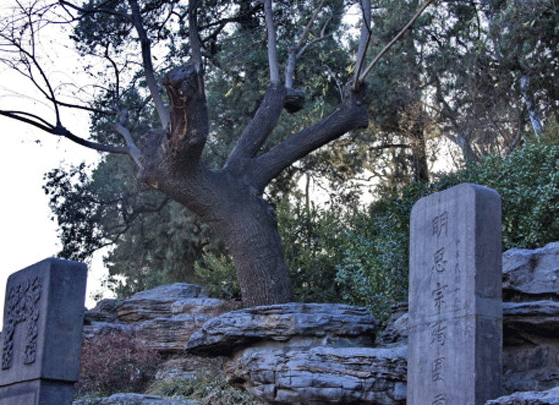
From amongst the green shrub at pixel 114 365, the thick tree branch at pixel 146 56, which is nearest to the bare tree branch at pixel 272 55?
the thick tree branch at pixel 146 56

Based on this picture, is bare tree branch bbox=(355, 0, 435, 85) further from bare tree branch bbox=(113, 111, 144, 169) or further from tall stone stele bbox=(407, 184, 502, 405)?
tall stone stele bbox=(407, 184, 502, 405)

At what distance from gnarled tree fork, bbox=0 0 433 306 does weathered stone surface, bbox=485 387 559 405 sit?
17.4 ft

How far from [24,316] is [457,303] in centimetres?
391

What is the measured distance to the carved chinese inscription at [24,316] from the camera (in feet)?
22.6

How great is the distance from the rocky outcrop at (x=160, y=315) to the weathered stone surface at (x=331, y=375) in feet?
14.4

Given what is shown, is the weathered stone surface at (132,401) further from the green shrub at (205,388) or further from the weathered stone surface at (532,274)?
the weathered stone surface at (532,274)

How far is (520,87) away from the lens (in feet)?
46.5

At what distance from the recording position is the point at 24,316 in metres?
7.20

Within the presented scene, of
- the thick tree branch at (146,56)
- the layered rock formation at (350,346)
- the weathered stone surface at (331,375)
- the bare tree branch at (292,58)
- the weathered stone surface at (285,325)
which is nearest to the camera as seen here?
the layered rock formation at (350,346)

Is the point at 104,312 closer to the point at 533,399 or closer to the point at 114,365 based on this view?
the point at 114,365

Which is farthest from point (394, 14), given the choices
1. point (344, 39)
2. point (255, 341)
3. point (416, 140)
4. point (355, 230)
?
point (255, 341)

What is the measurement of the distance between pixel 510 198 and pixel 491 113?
510 centimetres

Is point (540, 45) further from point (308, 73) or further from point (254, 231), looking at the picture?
point (254, 231)

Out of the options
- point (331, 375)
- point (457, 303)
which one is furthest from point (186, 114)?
point (457, 303)
